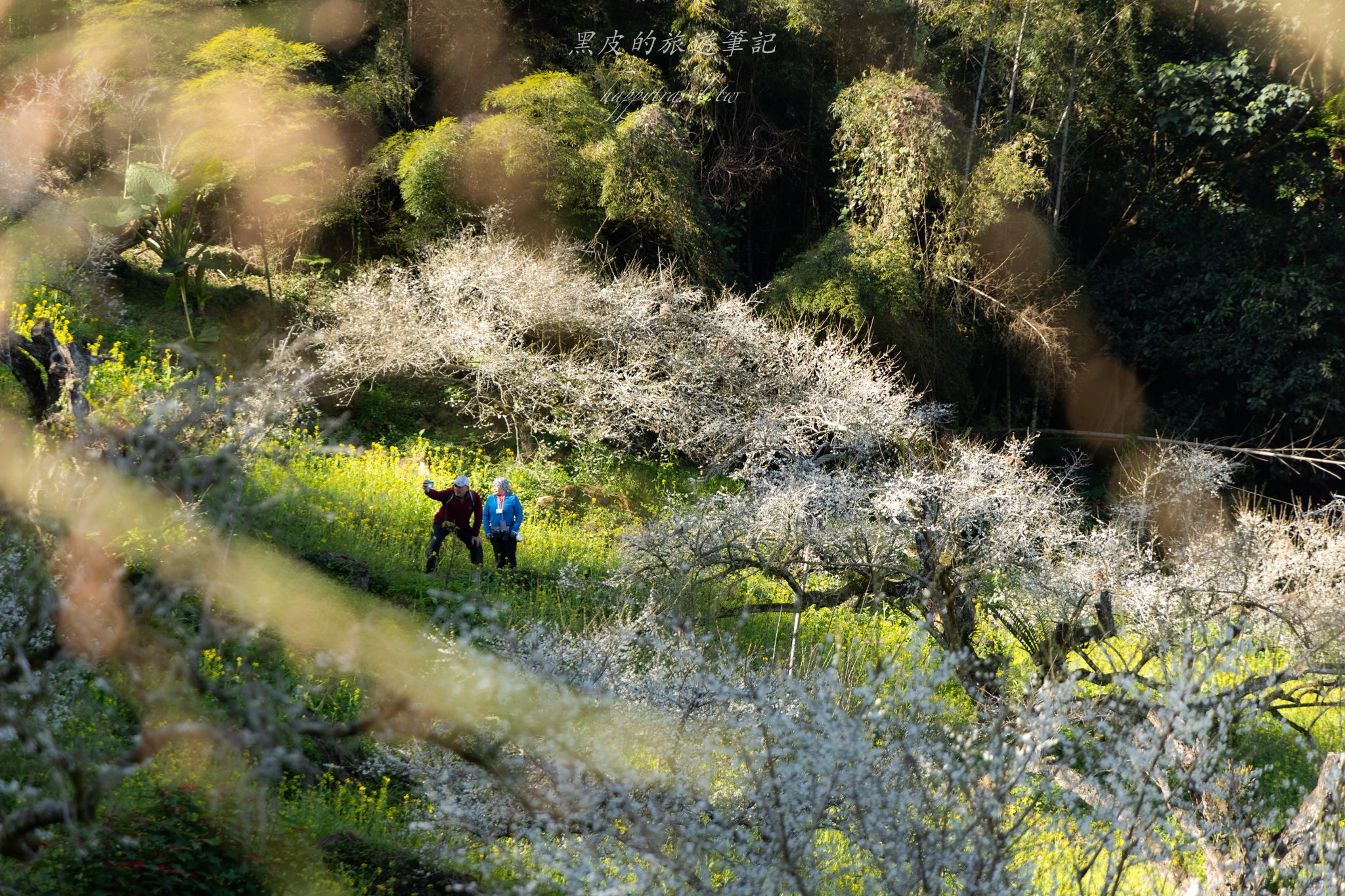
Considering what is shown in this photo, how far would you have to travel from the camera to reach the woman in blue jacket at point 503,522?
8.73m

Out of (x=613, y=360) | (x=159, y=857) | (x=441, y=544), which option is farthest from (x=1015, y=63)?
(x=159, y=857)

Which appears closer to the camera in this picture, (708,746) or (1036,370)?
(708,746)

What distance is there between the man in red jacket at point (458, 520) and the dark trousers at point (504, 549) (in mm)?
168

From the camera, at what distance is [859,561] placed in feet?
26.3

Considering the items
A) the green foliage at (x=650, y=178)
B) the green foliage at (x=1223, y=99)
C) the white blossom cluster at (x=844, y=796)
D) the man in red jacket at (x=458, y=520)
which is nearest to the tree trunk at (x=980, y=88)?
the green foliage at (x=1223, y=99)

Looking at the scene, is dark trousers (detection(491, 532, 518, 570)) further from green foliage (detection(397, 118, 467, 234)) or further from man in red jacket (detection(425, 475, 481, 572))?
green foliage (detection(397, 118, 467, 234))

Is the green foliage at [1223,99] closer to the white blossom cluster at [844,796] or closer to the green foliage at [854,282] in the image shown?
Result: the green foliage at [854,282]

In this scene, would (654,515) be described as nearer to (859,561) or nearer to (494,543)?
(494,543)

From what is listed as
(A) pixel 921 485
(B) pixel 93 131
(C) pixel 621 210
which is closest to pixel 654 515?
(A) pixel 921 485

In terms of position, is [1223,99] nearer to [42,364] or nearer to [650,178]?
[650,178]

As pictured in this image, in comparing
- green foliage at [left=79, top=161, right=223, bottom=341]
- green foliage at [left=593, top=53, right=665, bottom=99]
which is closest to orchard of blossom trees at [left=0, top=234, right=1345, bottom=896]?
green foliage at [left=79, top=161, right=223, bottom=341]

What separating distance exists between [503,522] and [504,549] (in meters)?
0.27

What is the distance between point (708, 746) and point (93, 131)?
14483mm

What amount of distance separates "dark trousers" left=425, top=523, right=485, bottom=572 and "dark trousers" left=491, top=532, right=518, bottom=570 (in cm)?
15
